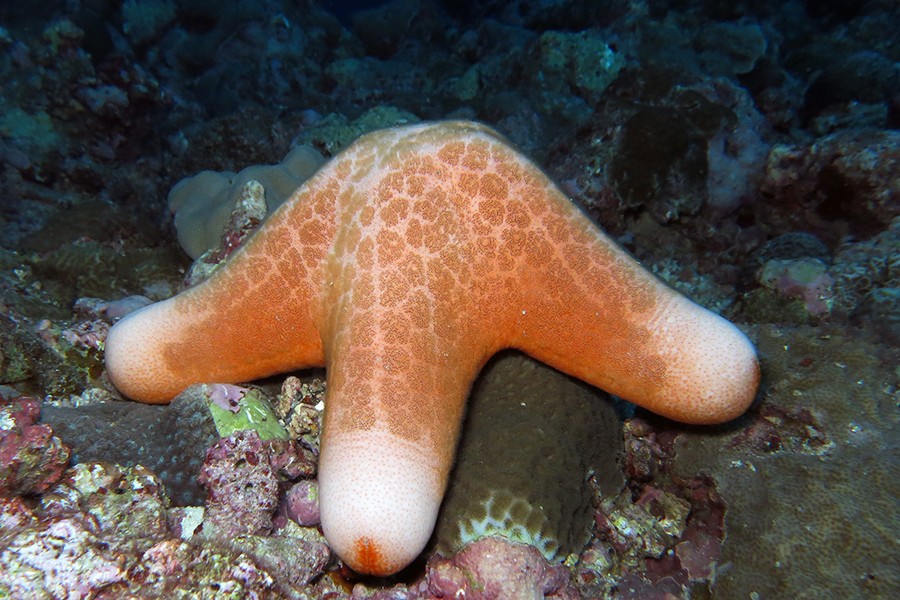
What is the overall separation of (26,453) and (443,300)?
2.03 meters

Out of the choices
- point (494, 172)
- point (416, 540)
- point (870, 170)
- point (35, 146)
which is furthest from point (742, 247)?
point (35, 146)

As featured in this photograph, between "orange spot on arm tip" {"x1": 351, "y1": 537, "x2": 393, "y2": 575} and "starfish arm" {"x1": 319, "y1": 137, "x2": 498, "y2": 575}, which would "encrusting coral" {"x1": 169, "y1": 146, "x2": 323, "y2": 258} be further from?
"orange spot on arm tip" {"x1": 351, "y1": 537, "x2": 393, "y2": 575}

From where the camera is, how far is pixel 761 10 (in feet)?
51.4

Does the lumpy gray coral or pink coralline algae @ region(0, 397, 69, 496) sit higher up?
pink coralline algae @ region(0, 397, 69, 496)

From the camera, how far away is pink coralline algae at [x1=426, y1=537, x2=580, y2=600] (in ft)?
9.08

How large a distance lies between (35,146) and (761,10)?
19207 millimetres

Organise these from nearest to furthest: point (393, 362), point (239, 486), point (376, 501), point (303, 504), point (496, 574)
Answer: point (376, 501), point (393, 362), point (496, 574), point (239, 486), point (303, 504)

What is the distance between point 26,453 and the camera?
2.19m

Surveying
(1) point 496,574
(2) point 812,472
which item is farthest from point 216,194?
(2) point 812,472

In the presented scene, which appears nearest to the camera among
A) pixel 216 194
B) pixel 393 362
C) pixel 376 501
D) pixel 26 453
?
pixel 26 453

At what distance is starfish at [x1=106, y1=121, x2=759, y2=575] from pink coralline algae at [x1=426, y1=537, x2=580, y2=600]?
17.8 inches

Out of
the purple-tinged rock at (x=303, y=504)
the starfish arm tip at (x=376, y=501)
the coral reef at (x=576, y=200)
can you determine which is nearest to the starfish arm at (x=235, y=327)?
the coral reef at (x=576, y=200)

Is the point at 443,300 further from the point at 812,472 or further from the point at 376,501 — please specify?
the point at 812,472

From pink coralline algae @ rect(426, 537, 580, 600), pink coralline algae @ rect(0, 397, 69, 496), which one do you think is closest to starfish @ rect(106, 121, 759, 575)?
pink coralline algae @ rect(426, 537, 580, 600)
